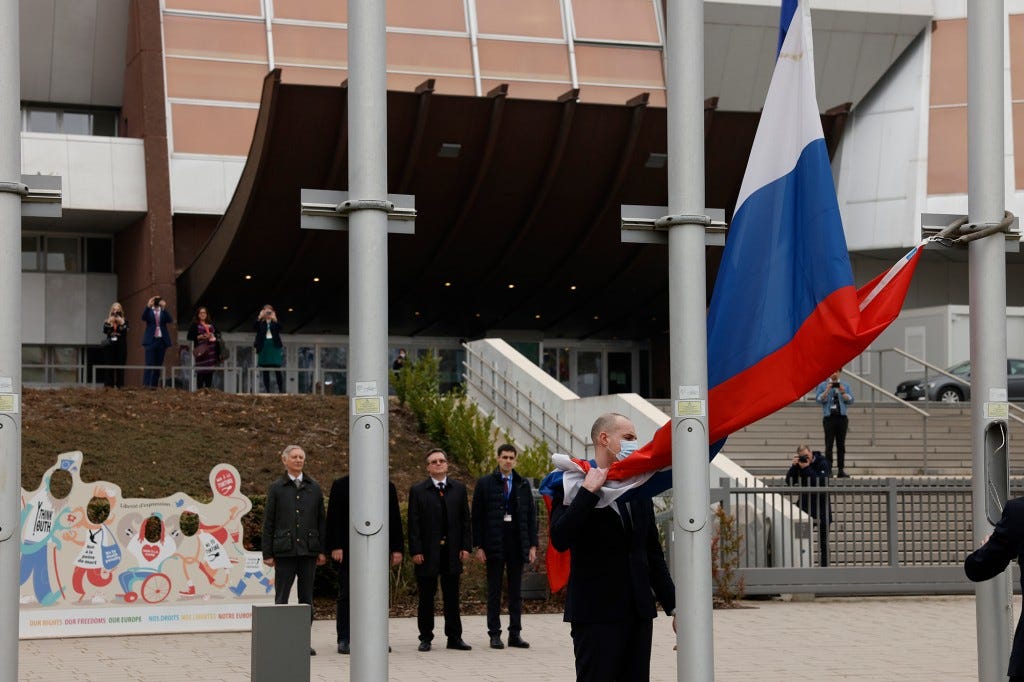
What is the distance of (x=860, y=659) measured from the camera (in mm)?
12734

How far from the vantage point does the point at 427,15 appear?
38094 millimetres

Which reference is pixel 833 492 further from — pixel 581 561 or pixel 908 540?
pixel 581 561

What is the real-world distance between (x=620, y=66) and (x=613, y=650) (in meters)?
33.1

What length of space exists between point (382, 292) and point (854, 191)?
37.3 m

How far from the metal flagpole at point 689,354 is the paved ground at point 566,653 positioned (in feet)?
13.3

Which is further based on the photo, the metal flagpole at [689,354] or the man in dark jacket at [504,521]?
the man in dark jacket at [504,521]

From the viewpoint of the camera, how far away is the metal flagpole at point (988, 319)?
843 centimetres

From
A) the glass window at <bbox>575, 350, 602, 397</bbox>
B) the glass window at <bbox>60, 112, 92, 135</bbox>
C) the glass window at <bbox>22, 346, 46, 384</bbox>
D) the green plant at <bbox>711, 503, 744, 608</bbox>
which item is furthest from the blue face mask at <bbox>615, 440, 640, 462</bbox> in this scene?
the glass window at <bbox>60, 112, 92, 135</bbox>

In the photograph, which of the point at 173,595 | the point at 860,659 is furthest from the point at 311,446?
the point at 860,659

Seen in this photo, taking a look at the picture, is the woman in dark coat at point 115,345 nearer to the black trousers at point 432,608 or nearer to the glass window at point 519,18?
the glass window at point 519,18

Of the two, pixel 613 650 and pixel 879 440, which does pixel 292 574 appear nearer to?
pixel 613 650

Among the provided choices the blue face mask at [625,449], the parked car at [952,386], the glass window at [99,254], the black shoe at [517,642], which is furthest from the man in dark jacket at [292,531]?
the glass window at [99,254]

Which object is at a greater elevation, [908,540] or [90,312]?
[90,312]

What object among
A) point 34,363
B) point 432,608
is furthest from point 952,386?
point 34,363
